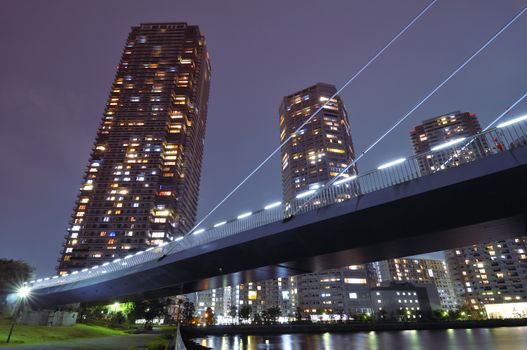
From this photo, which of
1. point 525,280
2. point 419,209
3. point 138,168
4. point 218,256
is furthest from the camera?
point 138,168

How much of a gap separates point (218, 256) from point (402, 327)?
77634 mm

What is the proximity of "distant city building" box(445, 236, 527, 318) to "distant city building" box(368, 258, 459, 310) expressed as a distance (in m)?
40.6

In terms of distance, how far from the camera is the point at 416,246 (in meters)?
Result: 26.3

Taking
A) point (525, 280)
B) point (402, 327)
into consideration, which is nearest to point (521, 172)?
point (402, 327)

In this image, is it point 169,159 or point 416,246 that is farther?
point 169,159

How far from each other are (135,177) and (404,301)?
127 metres

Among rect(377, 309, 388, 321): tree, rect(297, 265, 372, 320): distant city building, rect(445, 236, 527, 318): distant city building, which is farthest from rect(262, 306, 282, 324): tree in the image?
rect(445, 236, 527, 318): distant city building

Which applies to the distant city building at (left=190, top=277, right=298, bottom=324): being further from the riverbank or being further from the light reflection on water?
the light reflection on water

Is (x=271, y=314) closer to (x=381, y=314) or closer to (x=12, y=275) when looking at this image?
(x=381, y=314)

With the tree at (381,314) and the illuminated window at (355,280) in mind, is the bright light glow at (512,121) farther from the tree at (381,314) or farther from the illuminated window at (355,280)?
the illuminated window at (355,280)

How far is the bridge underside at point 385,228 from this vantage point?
18312 mm

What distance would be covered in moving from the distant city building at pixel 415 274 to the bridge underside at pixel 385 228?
163 meters

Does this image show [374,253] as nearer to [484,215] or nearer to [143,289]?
[484,215]

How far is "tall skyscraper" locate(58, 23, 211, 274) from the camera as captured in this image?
13825 centimetres
